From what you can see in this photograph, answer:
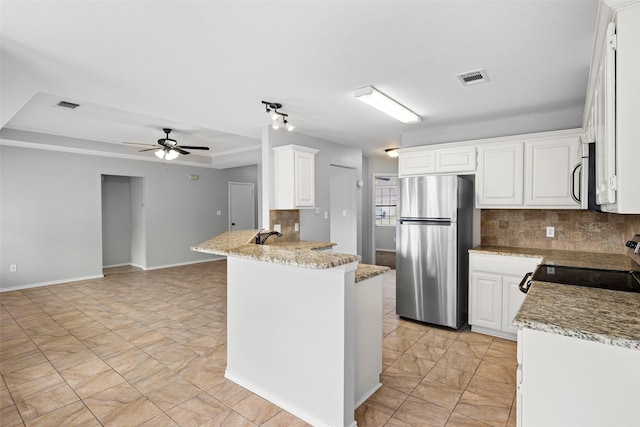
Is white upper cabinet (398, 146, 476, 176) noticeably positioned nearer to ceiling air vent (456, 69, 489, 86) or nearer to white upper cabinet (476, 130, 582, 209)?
white upper cabinet (476, 130, 582, 209)

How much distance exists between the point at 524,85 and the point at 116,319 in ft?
16.6

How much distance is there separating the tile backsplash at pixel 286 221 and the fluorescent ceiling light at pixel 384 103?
1.95m

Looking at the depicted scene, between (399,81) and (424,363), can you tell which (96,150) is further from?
(424,363)

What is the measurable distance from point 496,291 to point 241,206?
22.6 ft

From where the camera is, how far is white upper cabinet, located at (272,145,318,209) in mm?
4223

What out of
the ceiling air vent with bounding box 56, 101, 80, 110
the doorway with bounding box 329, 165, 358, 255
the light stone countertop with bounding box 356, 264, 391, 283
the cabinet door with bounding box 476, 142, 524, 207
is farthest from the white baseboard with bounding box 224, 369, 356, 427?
the doorway with bounding box 329, 165, 358, 255

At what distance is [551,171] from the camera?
329 centimetres

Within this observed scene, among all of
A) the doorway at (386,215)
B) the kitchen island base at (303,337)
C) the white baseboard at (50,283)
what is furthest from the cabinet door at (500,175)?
the white baseboard at (50,283)

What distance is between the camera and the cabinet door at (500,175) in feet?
11.4

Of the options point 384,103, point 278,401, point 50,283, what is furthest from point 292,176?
point 50,283

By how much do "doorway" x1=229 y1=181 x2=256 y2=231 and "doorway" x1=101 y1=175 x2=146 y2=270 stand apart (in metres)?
2.14

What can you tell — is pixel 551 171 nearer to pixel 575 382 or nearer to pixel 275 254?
pixel 575 382

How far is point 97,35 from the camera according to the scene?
1.99 meters

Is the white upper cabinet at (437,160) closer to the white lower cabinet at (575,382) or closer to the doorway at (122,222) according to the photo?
the white lower cabinet at (575,382)
